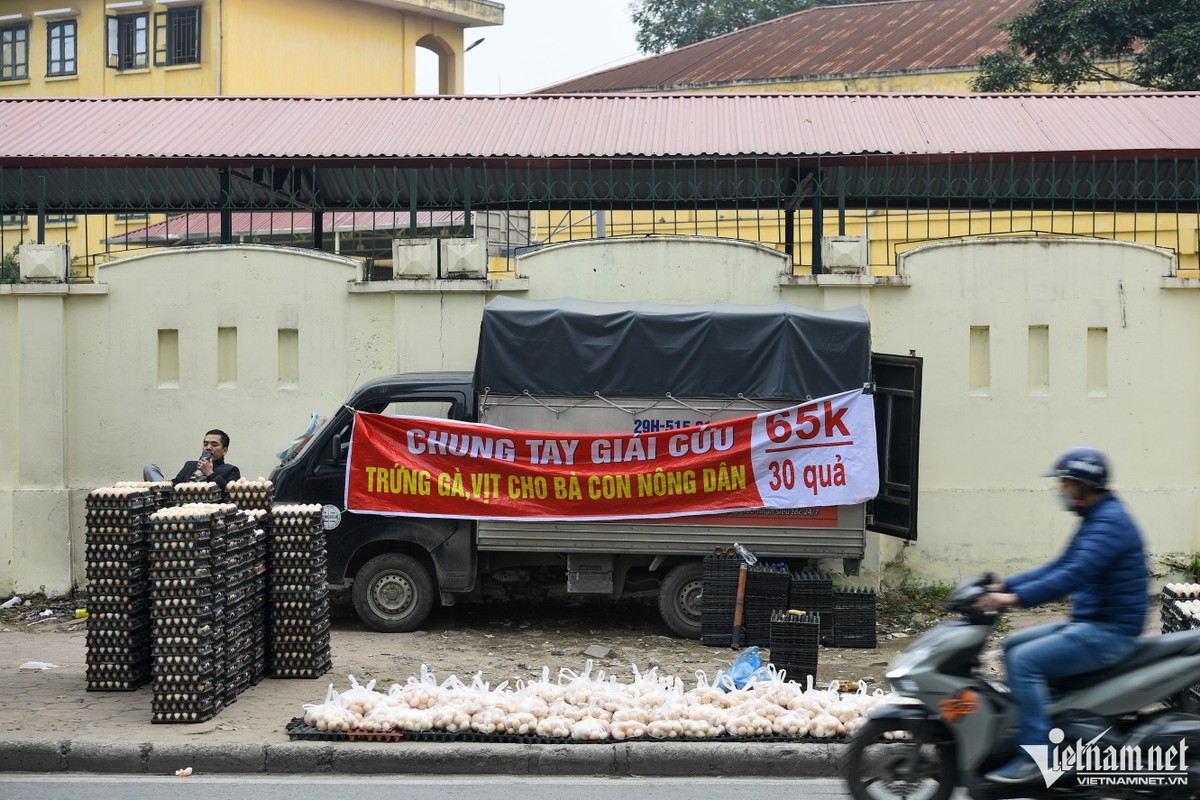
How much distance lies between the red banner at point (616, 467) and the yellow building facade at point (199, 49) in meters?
20.2

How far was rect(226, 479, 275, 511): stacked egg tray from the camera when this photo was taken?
980cm

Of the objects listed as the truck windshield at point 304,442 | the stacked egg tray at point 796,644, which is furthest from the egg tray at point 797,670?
the truck windshield at point 304,442

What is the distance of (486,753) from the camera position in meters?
7.48

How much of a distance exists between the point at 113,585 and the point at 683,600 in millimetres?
4648

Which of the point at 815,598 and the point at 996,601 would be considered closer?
the point at 996,601

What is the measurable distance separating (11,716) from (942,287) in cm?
890

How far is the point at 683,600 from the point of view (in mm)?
11344

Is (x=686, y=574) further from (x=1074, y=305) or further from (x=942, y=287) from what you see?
(x=1074, y=305)

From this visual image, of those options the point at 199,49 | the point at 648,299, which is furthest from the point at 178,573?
the point at 199,49

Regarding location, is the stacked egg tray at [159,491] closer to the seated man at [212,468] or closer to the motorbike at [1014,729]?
the seated man at [212,468]

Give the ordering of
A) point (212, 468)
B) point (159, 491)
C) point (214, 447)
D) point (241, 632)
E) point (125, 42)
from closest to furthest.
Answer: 1. point (241, 632)
2. point (159, 491)
3. point (212, 468)
4. point (214, 447)
5. point (125, 42)

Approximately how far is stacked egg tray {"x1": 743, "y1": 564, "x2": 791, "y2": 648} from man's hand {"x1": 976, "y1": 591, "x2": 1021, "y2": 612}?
16.6 ft

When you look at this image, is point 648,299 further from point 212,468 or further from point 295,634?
point 295,634

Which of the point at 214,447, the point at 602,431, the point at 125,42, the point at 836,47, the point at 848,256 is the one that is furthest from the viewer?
the point at 836,47
